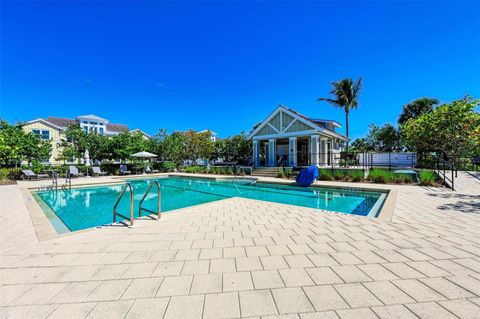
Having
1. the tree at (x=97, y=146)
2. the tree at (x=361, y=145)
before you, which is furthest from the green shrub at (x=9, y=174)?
the tree at (x=361, y=145)

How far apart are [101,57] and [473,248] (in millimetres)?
28753

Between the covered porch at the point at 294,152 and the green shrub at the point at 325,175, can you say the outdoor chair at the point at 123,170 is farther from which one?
the green shrub at the point at 325,175

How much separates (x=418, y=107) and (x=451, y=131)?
56.5 feet

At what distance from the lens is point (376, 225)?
4.64m

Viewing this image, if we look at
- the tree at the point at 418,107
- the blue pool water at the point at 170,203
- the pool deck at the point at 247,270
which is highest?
the tree at the point at 418,107

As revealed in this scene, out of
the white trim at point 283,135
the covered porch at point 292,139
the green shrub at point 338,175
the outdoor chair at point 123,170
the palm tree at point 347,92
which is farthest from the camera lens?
the palm tree at point 347,92

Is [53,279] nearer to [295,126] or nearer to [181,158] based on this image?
[295,126]

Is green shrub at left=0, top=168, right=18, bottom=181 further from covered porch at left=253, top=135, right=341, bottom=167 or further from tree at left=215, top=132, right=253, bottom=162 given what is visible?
tree at left=215, top=132, right=253, bottom=162

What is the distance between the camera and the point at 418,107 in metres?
→ 28.3

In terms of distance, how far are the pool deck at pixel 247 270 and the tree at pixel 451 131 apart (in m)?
12.5

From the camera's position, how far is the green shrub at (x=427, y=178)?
35.9 ft

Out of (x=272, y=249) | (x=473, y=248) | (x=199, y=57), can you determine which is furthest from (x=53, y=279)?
(x=199, y=57)

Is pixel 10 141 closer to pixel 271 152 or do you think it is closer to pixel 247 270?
pixel 271 152

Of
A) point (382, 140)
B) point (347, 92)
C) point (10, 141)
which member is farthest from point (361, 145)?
point (10, 141)
